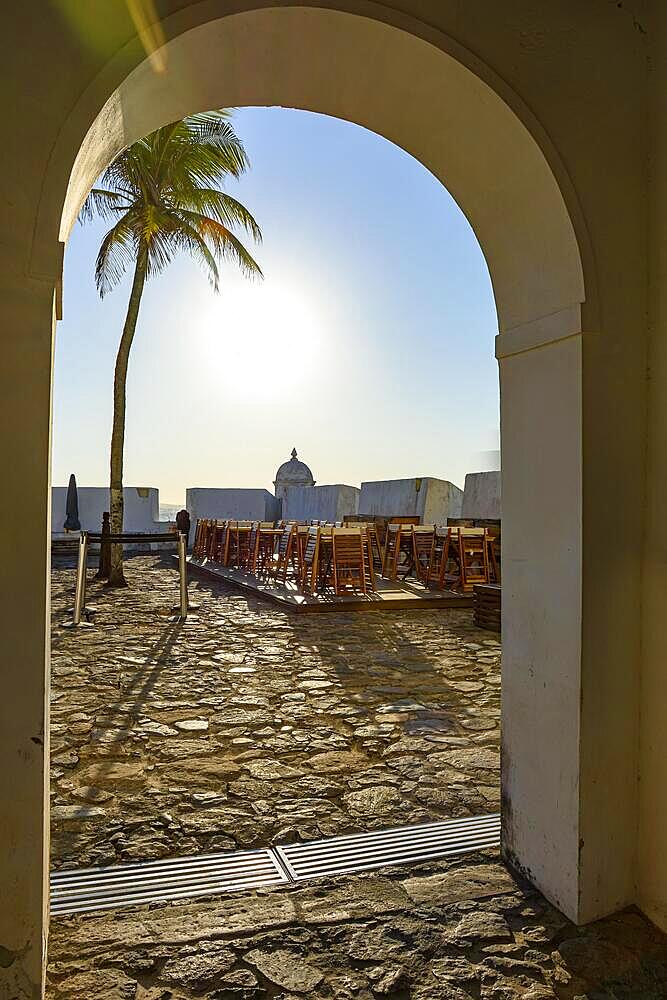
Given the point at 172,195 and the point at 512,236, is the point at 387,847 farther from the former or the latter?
the point at 172,195

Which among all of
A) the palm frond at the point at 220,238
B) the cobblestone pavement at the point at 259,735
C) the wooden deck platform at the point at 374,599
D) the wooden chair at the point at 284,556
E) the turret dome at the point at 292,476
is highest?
the palm frond at the point at 220,238

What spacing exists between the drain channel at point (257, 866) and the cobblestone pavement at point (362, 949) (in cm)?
9

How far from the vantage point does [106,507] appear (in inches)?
821

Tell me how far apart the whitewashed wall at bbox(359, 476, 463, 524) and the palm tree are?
5940 mm

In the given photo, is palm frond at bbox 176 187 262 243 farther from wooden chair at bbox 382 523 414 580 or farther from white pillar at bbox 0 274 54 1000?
white pillar at bbox 0 274 54 1000

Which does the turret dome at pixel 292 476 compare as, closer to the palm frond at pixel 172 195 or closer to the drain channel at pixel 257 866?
the palm frond at pixel 172 195

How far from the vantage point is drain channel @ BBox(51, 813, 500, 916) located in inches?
96.1

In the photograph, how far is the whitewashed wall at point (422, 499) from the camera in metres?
14.7

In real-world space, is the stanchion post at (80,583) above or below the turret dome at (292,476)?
below

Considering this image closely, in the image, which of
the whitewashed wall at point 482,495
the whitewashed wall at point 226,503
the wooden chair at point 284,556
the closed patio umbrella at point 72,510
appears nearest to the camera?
the wooden chair at point 284,556

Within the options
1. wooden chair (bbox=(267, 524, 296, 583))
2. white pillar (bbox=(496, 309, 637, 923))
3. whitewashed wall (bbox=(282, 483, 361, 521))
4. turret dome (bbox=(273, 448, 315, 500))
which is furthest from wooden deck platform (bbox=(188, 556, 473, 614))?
turret dome (bbox=(273, 448, 315, 500))

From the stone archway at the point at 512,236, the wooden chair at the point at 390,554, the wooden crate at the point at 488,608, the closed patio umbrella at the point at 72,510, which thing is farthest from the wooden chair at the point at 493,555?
the closed patio umbrella at the point at 72,510

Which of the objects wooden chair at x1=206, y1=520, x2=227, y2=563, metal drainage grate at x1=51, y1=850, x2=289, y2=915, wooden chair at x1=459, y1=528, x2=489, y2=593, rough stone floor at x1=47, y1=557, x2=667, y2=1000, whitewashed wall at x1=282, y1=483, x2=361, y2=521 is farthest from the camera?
whitewashed wall at x1=282, y1=483, x2=361, y2=521

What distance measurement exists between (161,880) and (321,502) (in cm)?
1629
